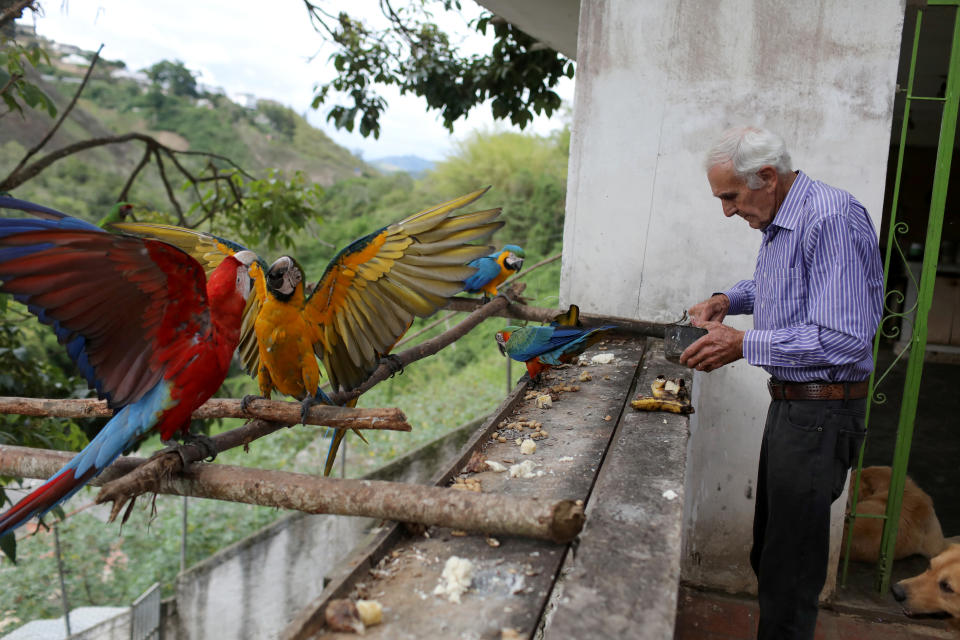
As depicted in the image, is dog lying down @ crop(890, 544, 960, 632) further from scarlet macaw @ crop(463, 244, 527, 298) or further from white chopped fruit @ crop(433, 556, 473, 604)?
scarlet macaw @ crop(463, 244, 527, 298)

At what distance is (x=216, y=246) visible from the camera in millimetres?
2816

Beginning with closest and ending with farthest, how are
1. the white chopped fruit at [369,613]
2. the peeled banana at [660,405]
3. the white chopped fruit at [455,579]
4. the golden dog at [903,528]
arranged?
1. the white chopped fruit at [369,613]
2. the white chopped fruit at [455,579]
3. the peeled banana at [660,405]
4. the golden dog at [903,528]

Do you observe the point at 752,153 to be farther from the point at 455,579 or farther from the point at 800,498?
the point at 455,579

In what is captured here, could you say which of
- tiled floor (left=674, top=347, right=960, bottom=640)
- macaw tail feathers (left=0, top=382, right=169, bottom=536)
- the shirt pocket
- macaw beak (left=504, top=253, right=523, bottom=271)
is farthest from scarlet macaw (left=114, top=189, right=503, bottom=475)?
macaw beak (left=504, top=253, right=523, bottom=271)

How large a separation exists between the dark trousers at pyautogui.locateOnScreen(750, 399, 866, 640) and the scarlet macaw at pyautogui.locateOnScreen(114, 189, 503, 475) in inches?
43.1

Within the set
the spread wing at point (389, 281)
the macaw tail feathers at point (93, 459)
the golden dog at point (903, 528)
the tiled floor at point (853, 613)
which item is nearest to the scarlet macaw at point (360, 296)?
the spread wing at point (389, 281)

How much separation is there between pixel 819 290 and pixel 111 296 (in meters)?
1.89

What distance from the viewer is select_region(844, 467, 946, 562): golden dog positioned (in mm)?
3336

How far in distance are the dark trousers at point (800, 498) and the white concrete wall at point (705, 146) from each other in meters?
1.03

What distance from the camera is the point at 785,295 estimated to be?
2010 mm

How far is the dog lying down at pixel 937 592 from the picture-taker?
239 centimetres

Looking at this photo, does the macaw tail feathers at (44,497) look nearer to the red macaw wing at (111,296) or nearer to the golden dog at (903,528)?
the red macaw wing at (111,296)

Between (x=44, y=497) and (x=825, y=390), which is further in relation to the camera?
(x=825, y=390)

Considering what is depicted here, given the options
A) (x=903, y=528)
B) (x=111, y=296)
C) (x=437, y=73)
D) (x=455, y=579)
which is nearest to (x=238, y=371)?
(x=437, y=73)
